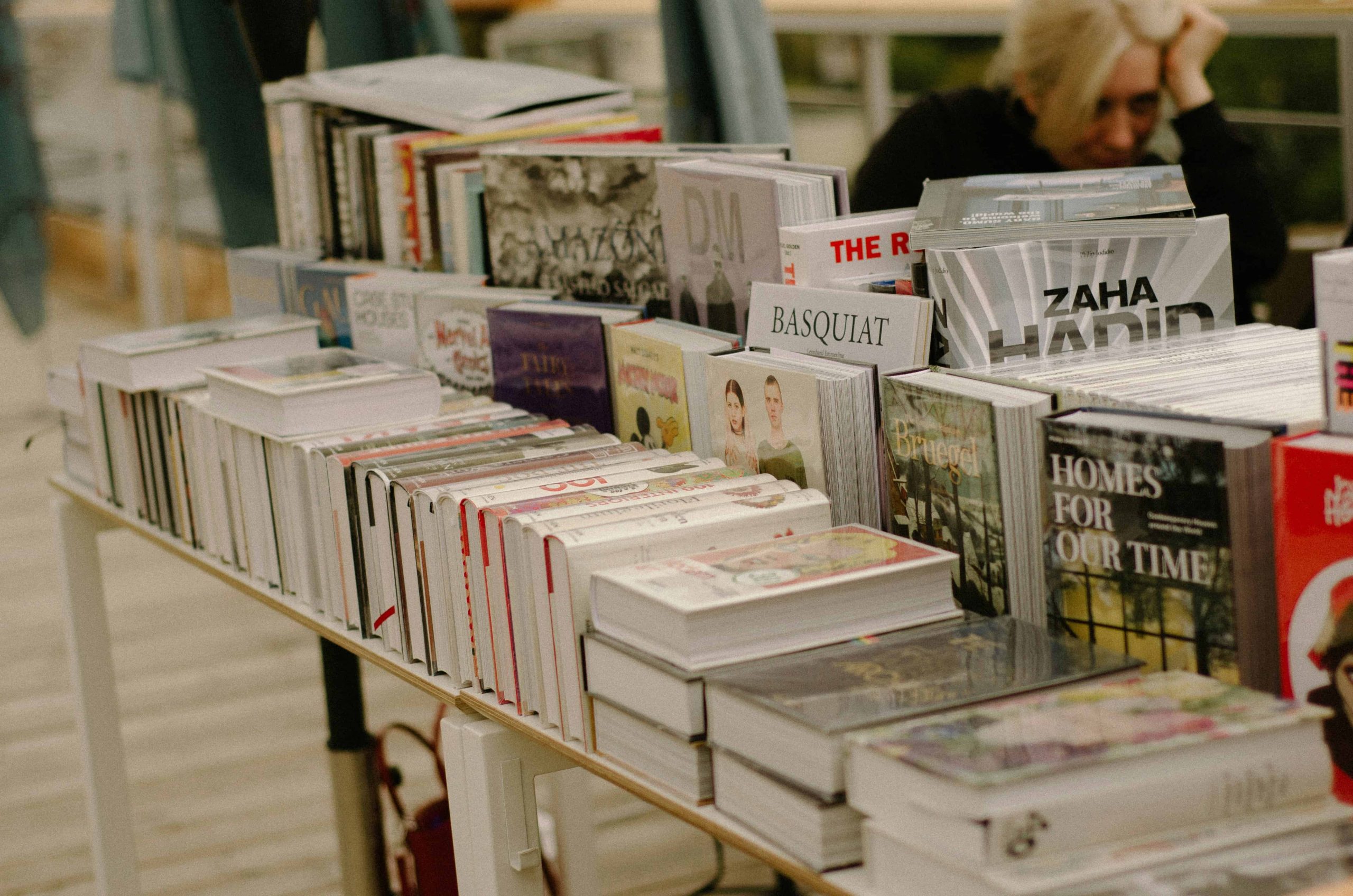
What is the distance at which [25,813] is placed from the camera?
2889 millimetres

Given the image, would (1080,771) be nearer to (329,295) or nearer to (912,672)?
(912,672)

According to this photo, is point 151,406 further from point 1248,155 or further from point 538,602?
point 1248,155

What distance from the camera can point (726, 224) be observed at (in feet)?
4.66

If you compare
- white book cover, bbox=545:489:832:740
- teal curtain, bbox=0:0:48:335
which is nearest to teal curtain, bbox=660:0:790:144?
white book cover, bbox=545:489:832:740

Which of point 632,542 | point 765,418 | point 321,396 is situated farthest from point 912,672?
point 321,396

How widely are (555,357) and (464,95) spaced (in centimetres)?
62

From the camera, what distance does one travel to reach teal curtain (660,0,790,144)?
220 centimetres

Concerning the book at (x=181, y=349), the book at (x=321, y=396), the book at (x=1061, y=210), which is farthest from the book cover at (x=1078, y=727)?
the book at (x=181, y=349)

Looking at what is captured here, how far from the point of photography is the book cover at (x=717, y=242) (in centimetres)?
137

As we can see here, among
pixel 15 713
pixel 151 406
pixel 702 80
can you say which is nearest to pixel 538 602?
pixel 151 406

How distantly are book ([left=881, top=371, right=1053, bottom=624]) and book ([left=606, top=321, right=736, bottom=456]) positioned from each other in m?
0.23

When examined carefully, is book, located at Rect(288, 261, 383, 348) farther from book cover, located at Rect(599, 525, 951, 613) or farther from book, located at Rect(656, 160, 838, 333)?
book cover, located at Rect(599, 525, 951, 613)

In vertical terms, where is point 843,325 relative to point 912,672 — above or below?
above

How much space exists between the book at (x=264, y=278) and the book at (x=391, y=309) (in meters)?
0.21
